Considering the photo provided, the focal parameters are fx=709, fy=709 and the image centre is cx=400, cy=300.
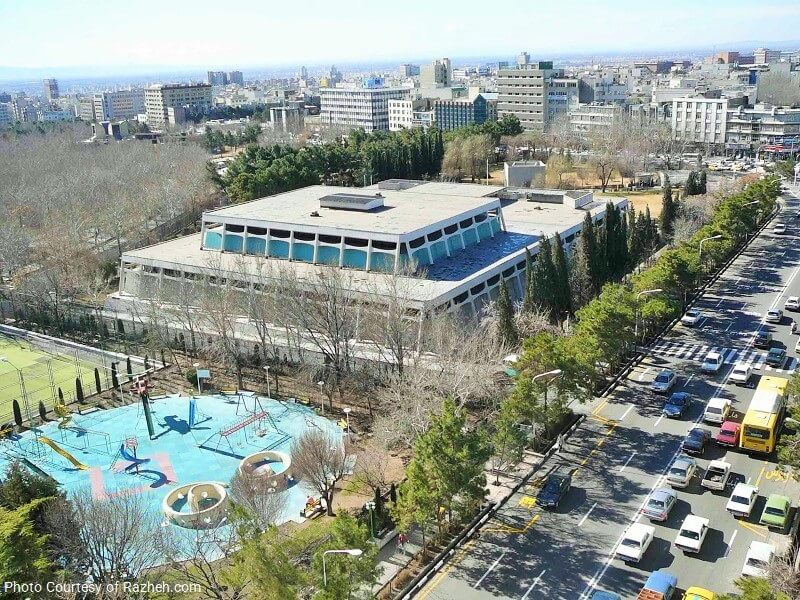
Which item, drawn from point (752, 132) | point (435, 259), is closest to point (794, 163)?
point (752, 132)

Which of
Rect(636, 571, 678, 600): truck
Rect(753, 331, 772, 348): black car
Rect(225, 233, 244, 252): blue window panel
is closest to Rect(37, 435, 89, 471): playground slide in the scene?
Rect(225, 233, 244, 252): blue window panel

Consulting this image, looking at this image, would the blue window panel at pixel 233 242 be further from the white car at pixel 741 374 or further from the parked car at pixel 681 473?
the parked car at pixel 681 473

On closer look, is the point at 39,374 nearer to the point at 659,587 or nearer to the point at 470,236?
the point at 470,236

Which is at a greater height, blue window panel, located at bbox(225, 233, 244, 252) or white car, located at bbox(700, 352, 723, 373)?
blue window panel, located at bbox(225, 233, 244, 252)

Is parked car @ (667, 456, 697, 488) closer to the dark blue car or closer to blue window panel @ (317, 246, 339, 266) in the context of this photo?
the dark blue car

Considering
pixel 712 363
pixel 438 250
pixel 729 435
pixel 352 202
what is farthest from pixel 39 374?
pixel 712 363

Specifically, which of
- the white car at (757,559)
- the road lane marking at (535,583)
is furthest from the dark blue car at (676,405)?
the road lane marking at (535,583)
